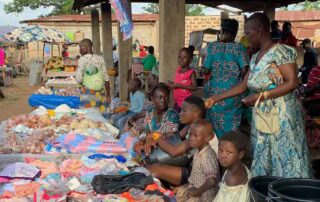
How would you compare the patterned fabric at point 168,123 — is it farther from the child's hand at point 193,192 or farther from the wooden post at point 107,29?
the wooden post at point 107,29

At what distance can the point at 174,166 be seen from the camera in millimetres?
4199

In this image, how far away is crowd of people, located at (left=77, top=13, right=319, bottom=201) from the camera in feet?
10.2

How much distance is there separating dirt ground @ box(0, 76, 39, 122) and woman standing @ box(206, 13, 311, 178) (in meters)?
8.76

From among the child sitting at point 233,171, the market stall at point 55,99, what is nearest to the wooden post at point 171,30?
the child sitting at point 233,171

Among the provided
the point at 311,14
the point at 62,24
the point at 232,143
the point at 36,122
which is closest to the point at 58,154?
the point at 36,122

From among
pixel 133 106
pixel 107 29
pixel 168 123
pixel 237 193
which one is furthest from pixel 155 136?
pixel 107 29

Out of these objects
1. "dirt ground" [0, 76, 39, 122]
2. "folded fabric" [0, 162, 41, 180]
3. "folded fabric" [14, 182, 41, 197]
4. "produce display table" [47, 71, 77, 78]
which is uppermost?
"produce display table" [47, 71, 77, 78]

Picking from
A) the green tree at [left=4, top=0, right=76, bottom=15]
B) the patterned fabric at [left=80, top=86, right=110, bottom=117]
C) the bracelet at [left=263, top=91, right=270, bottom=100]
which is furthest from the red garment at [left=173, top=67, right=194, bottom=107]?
the green tree at [left=4, top=0, right=76, bottom=15]

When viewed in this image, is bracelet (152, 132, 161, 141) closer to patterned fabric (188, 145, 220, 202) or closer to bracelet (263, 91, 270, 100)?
patterned fabric (188, 145, 220, 202)

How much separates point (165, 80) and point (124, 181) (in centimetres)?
163

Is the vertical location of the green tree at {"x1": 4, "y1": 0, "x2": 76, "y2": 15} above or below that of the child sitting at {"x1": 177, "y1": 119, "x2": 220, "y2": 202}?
above

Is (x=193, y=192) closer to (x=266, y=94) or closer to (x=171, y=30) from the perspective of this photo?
(x=266, y=94)

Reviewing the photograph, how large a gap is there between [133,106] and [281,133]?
3.83 m

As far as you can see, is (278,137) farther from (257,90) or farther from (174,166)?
(174,166)
